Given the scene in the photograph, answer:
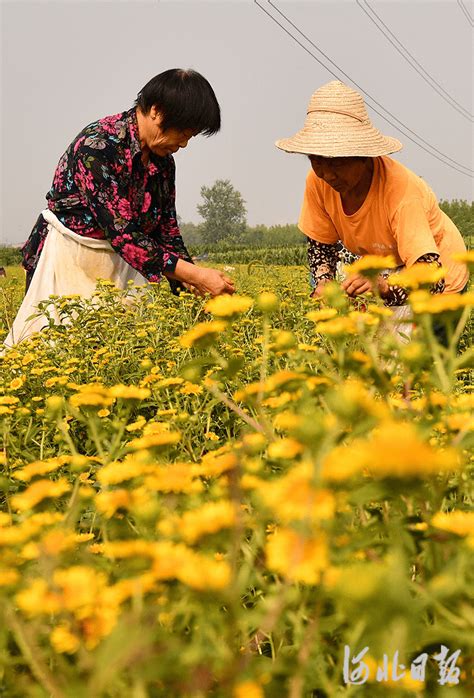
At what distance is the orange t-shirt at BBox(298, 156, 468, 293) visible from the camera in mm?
2303

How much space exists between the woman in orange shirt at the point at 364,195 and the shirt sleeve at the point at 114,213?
0.73m

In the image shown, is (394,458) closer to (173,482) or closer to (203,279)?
(173,482)

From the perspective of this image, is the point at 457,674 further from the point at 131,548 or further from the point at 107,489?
the point at 107,489

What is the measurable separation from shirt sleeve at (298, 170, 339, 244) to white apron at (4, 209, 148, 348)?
1026mm

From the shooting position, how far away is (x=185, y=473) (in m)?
0.78

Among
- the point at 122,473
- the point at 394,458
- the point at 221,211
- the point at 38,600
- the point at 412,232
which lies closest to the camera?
the point at 394,458

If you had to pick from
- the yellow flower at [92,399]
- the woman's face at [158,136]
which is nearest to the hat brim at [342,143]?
the woman's face at [158,136]

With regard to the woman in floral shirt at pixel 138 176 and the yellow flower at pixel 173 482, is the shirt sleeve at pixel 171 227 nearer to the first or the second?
the woman in floral shirt at pixel 138 176

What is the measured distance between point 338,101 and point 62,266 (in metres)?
1.60

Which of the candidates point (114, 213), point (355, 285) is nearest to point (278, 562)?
point (355, 285)

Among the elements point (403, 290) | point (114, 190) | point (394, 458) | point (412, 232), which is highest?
point (114, 190)

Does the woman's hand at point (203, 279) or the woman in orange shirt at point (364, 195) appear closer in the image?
the woman in orange shirt at point (364, 195)

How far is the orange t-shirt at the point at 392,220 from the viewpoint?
2.30m

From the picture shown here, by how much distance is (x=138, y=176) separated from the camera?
10.1ft
